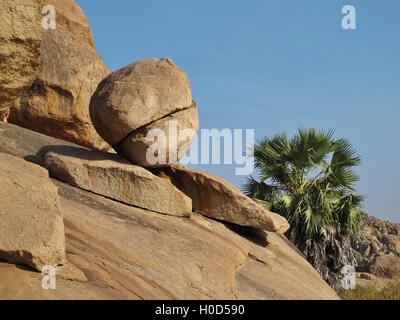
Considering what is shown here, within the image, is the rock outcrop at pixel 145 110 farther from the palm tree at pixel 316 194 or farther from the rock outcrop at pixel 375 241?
the rock outcrop at pixel 375 241

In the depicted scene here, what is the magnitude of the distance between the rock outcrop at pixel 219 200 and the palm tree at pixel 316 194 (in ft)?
17.6

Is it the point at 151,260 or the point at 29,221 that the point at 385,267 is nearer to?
the point at 151,260

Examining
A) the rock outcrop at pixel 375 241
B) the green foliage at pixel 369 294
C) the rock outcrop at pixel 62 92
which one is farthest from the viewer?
the rock outcrop at pixel 375 241

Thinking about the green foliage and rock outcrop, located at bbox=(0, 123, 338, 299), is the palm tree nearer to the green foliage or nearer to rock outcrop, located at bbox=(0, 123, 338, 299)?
the green foliage

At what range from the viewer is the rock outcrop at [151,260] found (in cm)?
696

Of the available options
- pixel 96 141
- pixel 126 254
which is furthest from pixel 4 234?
pixel 96 141

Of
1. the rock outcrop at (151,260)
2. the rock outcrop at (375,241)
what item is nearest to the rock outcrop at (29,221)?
the rock outcrop at (151,260)

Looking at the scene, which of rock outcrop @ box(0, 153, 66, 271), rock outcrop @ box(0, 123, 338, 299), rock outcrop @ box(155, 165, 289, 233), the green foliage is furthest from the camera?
the green foliage

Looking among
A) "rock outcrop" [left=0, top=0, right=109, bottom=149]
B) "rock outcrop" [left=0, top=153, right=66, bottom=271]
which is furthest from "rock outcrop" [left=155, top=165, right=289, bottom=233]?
"rock outcrop" [left=0, top=0, right=109, bottom=149]

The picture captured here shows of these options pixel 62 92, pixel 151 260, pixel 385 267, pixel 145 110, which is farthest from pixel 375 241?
pixel 151 260

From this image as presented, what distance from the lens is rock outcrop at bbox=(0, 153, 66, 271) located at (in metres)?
6.70

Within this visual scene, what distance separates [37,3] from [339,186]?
444 inches

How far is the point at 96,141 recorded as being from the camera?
45.2 feet

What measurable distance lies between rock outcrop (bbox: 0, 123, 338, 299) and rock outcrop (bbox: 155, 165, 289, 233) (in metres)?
0.27
